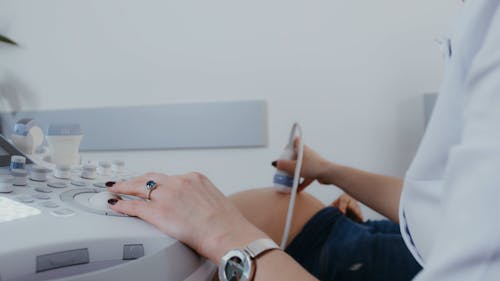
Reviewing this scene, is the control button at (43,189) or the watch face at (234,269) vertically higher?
the control button at (43,189)

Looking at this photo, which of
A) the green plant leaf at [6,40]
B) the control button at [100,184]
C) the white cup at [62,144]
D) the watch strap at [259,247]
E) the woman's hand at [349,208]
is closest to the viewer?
the watch strap at [259,247]

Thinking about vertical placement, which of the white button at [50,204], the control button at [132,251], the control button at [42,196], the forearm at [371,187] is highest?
the control button at [42,196]

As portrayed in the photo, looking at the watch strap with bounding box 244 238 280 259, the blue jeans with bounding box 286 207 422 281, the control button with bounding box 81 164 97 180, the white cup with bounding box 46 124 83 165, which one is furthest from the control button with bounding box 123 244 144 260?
the blue jeans with bounding box 286 207 422 281

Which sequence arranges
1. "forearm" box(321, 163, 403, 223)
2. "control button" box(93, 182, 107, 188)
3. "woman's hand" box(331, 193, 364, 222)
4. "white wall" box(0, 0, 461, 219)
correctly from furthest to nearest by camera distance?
"white wall" box(0, 0, 461, 219) < "woman's hand" box(331, 193, 364, 222) < "forearm" box(321, 163, 403, 223) < "control button" box(93, 182, 107, 188)

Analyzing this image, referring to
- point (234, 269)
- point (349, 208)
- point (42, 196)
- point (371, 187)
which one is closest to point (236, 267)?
point (234, 269)

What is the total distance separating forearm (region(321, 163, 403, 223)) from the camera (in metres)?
0.90

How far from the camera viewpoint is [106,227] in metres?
0.42

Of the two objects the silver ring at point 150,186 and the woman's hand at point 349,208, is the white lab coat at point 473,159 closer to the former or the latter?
the silver ring at point 150,186

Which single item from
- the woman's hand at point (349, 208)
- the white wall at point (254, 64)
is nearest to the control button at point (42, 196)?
the woman's hand at point (349, 208)

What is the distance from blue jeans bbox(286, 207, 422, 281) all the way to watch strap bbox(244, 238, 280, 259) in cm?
38

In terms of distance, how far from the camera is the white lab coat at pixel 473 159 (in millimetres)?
246

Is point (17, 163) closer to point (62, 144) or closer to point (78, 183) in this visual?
point (78, 183)

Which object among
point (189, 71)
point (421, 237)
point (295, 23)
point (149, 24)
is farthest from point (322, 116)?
point (421, 237)

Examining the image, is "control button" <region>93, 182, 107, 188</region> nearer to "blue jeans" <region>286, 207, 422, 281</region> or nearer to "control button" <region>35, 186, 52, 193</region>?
"control button" <region>35, 186, 52, 193</region>
